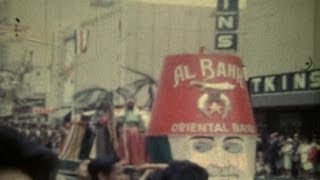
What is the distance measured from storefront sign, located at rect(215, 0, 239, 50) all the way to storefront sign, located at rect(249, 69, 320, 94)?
0.54 feet

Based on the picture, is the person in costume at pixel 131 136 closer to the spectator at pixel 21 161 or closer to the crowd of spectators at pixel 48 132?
the crowd of spectators at pixel 48 132

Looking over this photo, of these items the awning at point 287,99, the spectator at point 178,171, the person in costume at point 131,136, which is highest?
the awning at point 287,99

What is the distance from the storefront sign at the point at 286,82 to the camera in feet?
8.74

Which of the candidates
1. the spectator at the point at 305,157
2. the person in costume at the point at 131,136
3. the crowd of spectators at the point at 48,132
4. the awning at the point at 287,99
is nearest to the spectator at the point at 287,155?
the spectator at the point at 305,157

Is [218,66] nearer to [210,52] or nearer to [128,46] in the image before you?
[210,52]

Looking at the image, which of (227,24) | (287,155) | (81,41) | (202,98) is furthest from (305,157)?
(81,41)

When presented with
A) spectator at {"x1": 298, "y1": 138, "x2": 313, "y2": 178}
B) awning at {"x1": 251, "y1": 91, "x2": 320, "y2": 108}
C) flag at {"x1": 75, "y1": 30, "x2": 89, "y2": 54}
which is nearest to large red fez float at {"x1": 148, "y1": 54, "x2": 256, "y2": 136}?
awning at {"x1": 251, "y1": 91, "x2": 320, "y2": 108}

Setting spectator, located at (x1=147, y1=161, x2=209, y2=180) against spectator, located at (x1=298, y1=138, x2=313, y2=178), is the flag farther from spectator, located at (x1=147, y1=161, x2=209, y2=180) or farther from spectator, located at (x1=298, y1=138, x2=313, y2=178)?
spectator, located at (x1=298, y1=138, x2=313, y2=178)

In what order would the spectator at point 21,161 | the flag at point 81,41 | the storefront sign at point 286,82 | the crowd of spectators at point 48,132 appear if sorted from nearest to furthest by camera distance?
the spectator at point 21,161 → the crowd of spectators at point 48,132 → the flag at point 81,41 → the storefront sign at point 286,82

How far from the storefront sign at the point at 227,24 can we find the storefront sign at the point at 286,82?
0.16 m

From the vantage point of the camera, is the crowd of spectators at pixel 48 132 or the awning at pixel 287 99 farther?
the awning at pixel 287 99

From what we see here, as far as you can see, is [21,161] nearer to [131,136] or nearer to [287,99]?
[131,136]

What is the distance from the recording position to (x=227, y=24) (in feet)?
8.71

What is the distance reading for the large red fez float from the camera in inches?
103
